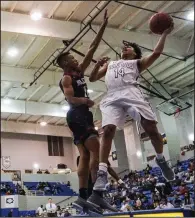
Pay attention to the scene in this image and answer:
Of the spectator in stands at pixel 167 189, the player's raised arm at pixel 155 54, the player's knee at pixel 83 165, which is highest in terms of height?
the player's raised arm at pixel 155 54

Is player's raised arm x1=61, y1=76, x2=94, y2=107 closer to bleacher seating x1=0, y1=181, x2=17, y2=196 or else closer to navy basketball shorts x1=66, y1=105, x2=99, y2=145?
navy basketball shorts x1=66, y1=105, x2=99, y2=145

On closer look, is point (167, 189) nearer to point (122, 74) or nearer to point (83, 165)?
point (83, 165)

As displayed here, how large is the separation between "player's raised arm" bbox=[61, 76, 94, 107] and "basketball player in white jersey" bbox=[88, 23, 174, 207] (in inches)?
6.8

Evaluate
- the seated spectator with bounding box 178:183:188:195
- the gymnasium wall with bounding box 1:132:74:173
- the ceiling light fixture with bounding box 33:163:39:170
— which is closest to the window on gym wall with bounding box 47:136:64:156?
the gymnasium wall with bounding box 1:132:74:173

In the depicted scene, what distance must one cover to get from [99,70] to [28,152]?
1942 cm

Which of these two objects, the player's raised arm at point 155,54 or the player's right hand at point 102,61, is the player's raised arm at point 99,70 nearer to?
the player's right hand at point 102,61

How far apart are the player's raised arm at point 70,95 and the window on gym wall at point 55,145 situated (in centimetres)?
2018

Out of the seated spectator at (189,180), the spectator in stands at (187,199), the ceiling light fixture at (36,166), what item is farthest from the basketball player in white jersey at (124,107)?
the ceiling light fixture at (36,166)

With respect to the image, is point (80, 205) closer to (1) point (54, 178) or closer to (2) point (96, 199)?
(2) point (96, 199)

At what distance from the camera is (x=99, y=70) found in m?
4.08

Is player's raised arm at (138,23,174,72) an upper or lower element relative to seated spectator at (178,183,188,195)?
upper

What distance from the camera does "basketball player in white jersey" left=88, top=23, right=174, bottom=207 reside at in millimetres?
3475

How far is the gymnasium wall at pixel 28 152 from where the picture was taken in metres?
22.3

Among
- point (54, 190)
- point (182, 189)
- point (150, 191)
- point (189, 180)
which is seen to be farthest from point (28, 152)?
point (182, 189)
